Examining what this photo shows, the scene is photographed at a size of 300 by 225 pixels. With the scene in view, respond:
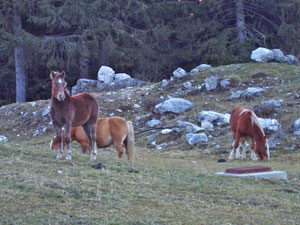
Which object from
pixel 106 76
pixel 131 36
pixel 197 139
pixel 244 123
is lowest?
pixel 197 139

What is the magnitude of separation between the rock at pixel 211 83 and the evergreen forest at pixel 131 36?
15.2 feet

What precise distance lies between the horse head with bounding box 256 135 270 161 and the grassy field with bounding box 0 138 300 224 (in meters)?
3.90

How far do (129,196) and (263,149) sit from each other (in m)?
7.41

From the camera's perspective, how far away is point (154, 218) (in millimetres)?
5445

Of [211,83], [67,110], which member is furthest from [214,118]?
[67,110]

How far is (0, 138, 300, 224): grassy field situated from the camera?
539 centimetres

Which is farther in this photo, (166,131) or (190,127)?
(166,131)

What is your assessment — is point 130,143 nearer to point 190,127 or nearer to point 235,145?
point 235,145

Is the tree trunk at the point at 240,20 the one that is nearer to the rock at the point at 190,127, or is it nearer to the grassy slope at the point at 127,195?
the rock at the point at 190,127

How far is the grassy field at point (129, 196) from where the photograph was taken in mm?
5391

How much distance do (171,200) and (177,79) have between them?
1606 cm

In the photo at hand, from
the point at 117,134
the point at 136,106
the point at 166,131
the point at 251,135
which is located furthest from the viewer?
the point at 136,106

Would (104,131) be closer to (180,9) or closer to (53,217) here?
(53,217)

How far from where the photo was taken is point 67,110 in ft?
31.1
